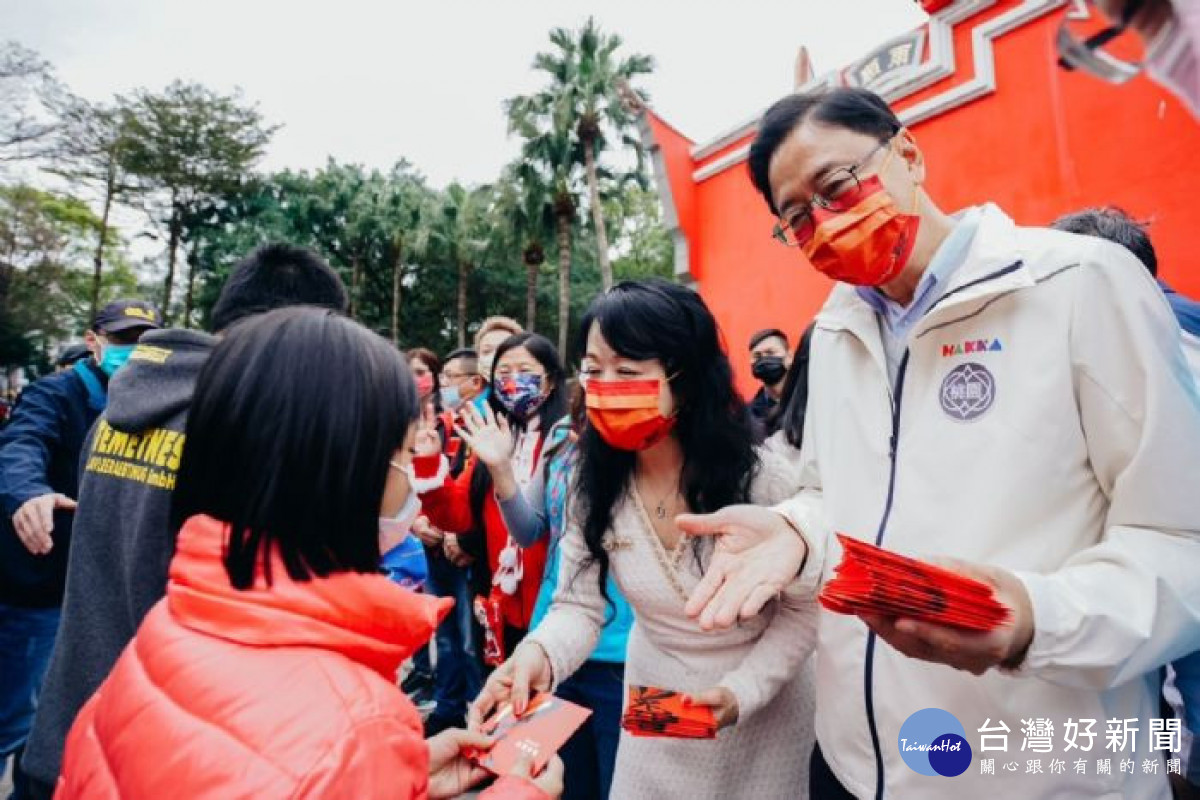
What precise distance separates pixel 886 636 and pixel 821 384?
697 mm

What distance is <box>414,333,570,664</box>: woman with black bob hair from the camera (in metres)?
2.78

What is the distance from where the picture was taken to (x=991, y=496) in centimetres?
110

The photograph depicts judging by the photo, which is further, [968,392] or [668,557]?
[668,557]

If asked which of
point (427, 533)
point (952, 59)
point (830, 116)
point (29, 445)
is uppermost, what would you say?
point (952, 59)

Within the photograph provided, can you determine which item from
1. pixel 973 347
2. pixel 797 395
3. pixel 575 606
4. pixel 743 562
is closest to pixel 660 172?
pixel 797 395

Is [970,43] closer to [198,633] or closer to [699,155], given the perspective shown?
[699,155]

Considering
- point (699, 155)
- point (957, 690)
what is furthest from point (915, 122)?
point (957, 690)

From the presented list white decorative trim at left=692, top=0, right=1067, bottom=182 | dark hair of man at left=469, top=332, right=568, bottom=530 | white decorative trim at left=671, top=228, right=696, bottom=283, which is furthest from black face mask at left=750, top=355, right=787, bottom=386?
white decorative trim at left=671, top=228, right=696, bottom=283

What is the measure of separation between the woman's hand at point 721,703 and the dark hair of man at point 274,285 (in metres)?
1.39

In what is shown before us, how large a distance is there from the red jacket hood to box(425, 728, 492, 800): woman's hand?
335 mm

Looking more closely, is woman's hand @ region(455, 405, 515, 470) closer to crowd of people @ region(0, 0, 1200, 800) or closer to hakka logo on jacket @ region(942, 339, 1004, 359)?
crowd of people @ region(0, 0, 1200, 800)

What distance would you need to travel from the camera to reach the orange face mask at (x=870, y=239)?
55.3 inches

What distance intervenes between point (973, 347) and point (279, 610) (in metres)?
1.21

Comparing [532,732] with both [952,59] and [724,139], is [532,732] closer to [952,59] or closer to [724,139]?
[952,59]
